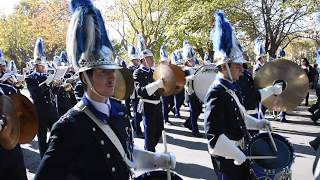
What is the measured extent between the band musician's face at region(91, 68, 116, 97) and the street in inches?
154

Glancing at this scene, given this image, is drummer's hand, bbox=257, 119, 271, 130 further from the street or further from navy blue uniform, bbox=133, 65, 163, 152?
navy blue uniform, bbox=133, 65, 163, 152

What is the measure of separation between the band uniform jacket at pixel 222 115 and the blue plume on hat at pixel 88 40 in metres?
1.41

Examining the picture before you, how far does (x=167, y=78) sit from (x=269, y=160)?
3.01 m

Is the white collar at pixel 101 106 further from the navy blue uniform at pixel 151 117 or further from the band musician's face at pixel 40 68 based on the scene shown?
the band musician's face at pixel 40 68

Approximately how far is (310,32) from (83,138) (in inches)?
687

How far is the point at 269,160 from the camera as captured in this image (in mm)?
3693

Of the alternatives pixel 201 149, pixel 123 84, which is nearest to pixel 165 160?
pixel 123 84

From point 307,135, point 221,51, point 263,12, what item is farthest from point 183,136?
point 263,12

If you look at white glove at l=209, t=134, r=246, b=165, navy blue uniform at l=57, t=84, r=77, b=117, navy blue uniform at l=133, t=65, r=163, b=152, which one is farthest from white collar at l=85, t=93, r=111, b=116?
navy blue uniform at l=57, t=84, r=77, b=117

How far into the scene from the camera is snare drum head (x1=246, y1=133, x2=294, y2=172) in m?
3.64

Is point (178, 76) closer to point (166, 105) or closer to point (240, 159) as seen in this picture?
point (240, 159)

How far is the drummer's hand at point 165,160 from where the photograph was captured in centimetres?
280

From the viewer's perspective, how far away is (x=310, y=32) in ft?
59.7

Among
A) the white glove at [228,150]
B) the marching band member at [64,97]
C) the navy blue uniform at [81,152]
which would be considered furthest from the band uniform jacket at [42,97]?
the navy blue uniform at [81,152]
